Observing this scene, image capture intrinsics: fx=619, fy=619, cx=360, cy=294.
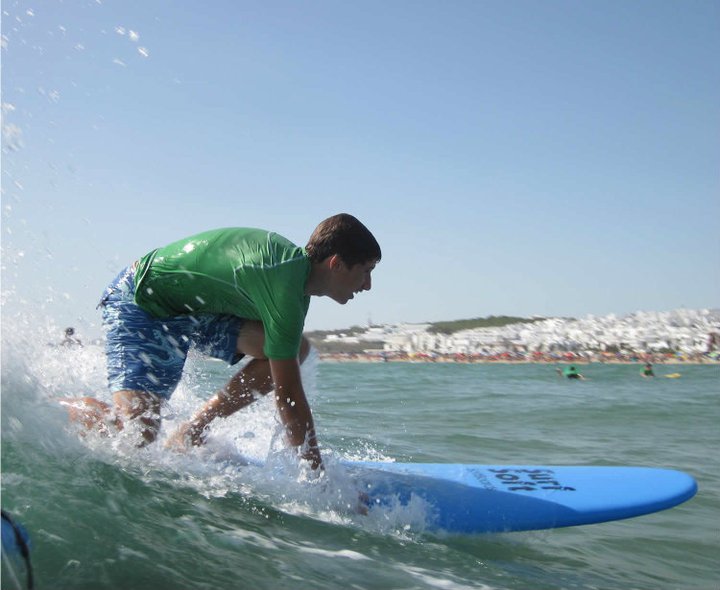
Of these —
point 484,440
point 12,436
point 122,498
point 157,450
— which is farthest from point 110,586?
point 484,440

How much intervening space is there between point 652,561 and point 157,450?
7.68 feet

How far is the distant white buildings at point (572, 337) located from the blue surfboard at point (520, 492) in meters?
58.9

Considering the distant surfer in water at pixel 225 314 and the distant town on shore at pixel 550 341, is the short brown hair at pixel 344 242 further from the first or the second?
the distant town on shore at pixel 550 341

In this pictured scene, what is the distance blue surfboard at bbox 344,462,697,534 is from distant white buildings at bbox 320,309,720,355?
193ft

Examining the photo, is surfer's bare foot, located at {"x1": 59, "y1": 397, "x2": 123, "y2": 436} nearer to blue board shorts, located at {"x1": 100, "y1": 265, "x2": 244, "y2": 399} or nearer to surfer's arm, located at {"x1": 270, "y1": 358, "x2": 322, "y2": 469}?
blue board shorts, located at {"x1": 100, "y1": 265, "x2": 244, "y2": 399}

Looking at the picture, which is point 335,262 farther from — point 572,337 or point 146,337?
point 572,337

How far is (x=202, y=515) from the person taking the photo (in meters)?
2.46

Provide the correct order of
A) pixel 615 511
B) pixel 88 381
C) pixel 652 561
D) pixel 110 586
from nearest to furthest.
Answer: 1. pixel 110 586
2. pixel 652 561
3. pixel 615 511
4. pixel 88 381

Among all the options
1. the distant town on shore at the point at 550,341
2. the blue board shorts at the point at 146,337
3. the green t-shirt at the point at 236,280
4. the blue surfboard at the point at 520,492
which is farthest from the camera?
the distant town on shore at the point at 550,341

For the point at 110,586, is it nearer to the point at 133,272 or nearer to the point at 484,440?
the point at 133,272

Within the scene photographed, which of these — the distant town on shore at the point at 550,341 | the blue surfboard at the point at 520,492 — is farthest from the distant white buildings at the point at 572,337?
the blue surfboard at the point at 520,492

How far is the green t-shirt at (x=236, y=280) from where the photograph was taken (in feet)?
7.92

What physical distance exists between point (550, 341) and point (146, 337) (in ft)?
245

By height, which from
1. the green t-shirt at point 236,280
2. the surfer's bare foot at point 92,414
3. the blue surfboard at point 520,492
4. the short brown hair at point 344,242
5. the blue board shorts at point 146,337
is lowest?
the blue surfboard at point 520,492
